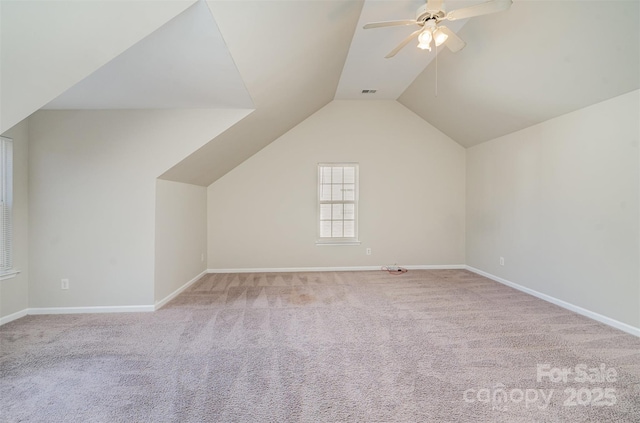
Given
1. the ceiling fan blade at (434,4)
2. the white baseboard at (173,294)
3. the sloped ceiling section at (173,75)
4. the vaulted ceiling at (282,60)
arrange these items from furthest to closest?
the white baseboard at (173,294)
the ceiling fan blade at (434,4)
the sloped ceiling section at (173,75)
the vaulted ceiling at (282,60)

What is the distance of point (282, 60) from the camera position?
265 cm

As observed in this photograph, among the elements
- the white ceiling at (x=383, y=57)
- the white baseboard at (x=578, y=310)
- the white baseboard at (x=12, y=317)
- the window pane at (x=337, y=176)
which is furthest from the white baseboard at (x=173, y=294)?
the white baseboard at (x=578, y=310)

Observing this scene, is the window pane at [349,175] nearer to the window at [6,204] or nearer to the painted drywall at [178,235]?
the painted drywall at [178,235]

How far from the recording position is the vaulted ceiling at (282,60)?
148cm

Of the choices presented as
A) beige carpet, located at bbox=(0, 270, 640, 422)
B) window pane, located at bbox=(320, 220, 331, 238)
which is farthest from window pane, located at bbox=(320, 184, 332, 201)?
beige carpet, located at bbox=(0, 270, 640, 422)

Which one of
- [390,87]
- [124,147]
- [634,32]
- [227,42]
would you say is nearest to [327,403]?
[227,42]

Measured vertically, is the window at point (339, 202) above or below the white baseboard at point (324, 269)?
above

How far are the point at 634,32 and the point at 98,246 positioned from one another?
5.19m

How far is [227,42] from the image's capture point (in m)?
1.99

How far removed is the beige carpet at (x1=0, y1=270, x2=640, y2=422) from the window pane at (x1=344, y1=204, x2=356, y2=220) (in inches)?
79.7

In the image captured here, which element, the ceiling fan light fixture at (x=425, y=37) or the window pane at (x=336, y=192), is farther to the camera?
the window pane at (x=336, y=192)

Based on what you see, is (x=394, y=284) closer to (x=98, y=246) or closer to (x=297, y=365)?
(x=297, y=365)

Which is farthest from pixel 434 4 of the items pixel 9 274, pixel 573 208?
pixel 9 274

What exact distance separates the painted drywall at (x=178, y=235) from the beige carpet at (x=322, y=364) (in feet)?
1.44
